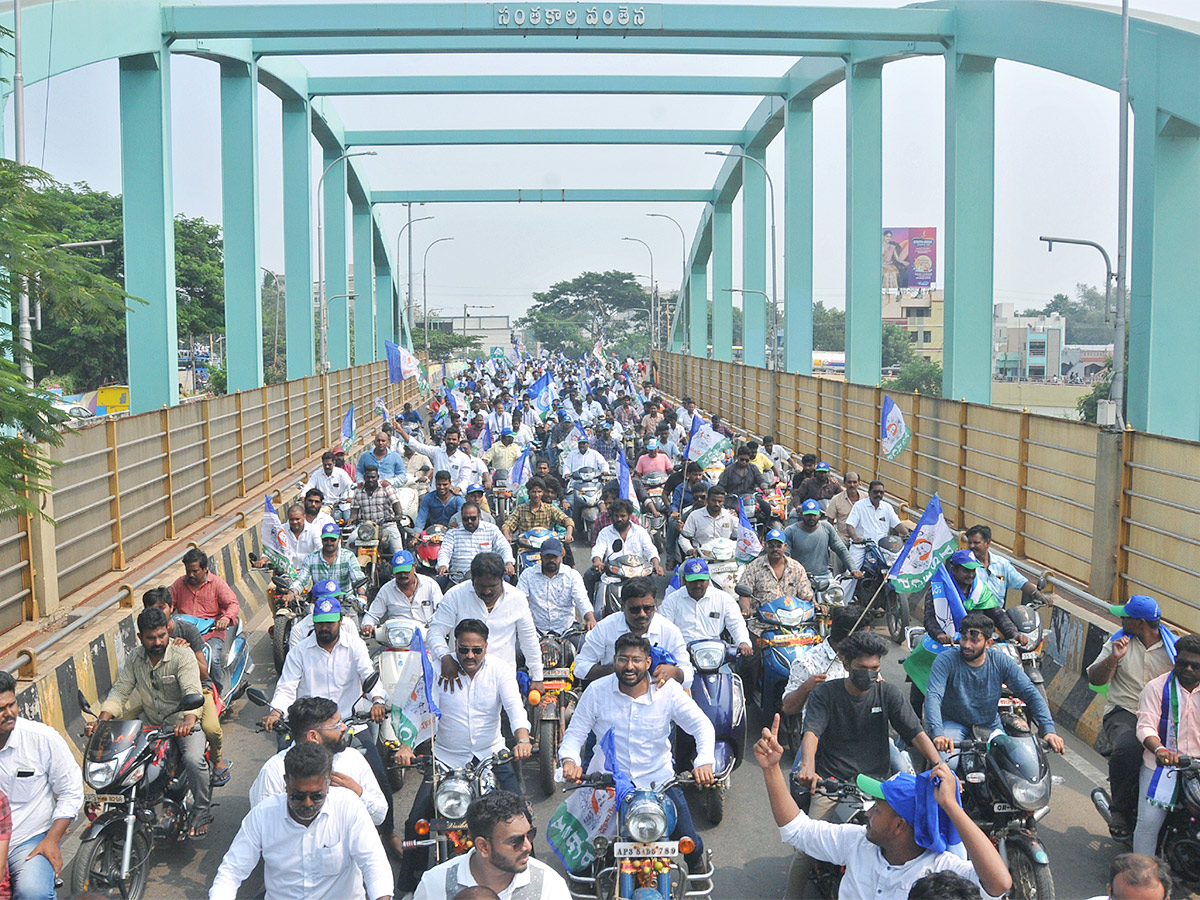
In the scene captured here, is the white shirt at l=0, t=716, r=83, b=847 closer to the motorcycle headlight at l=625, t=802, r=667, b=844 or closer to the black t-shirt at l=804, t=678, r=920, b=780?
the motorcycle headlight at l=625, t=802, r=667, b=844

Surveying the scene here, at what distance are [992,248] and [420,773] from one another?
18.0m

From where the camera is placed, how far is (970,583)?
28.6ft

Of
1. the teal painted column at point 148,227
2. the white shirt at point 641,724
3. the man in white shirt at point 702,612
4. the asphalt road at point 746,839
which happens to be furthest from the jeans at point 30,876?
the teal painted column at point 148,227

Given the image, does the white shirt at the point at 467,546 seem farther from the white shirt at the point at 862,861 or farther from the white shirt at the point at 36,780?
A: the white shirt at the point at 862,861

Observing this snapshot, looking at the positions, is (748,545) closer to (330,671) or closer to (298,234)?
(330,671)

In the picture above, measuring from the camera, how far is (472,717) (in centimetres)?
682

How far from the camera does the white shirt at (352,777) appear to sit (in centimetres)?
566

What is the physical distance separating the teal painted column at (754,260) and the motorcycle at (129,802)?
4195 cm

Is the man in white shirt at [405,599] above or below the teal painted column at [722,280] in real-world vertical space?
below

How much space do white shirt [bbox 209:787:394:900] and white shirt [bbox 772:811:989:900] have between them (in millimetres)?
1585

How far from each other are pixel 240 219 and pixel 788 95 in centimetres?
1573

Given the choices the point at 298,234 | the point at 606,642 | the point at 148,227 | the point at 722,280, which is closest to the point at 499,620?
the point at 606,642

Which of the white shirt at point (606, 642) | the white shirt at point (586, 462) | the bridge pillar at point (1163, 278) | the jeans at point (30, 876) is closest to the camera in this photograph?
the jeans at point (30, 876)

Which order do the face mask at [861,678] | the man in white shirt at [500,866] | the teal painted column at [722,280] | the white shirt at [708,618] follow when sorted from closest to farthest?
the man in white shirt at [500,866] → the face mask at [861,678] → the white shirt at [708,618] → the teal painted column at [722,280]
